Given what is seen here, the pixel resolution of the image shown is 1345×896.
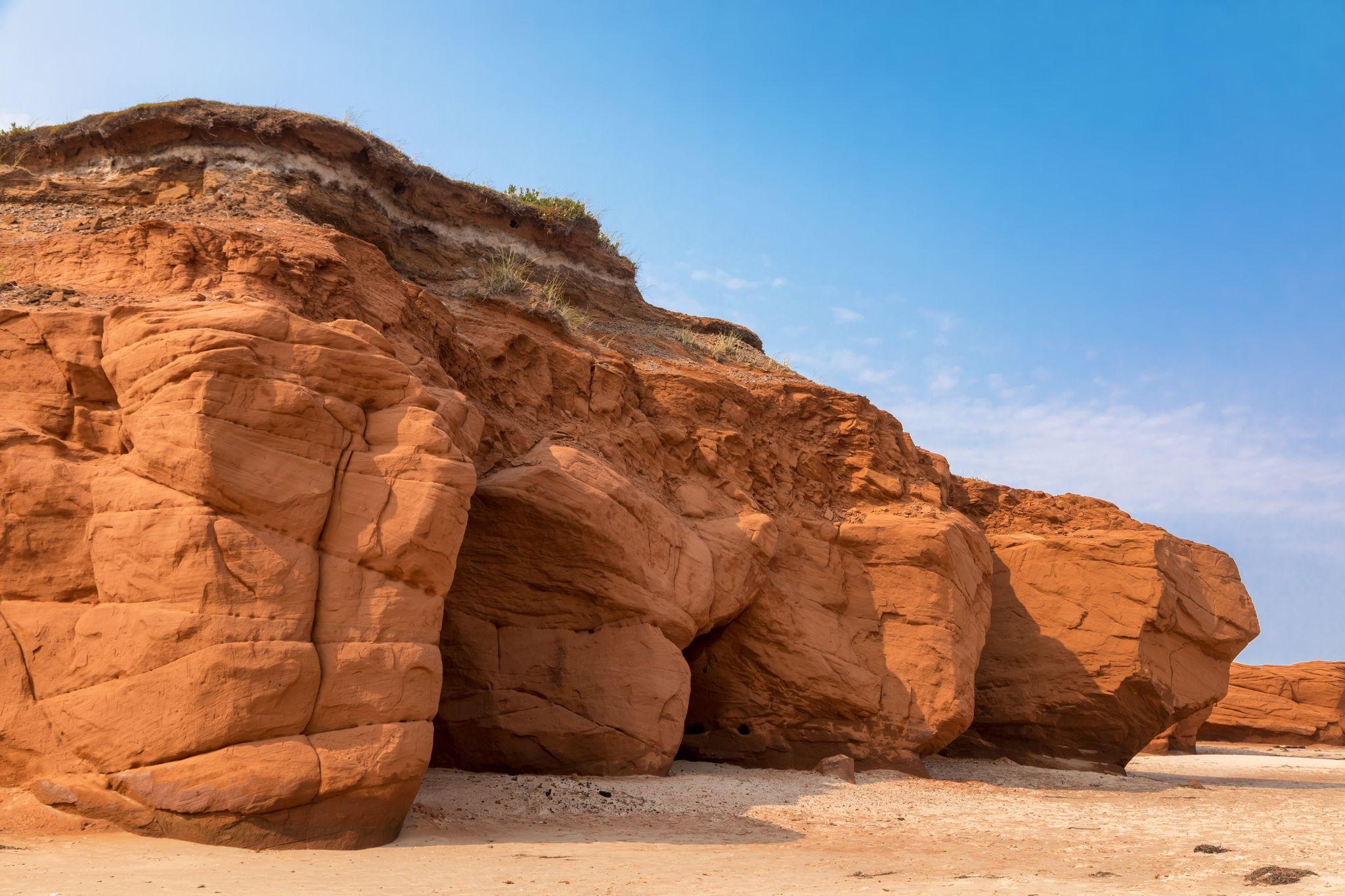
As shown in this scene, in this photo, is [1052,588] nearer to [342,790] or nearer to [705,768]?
[705,768]

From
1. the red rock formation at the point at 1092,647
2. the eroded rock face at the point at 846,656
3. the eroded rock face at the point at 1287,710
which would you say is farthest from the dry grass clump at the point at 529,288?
the eroded rock face at the point at 1287,710

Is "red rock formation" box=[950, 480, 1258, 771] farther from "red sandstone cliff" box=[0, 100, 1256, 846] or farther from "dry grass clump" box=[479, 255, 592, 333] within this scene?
"dry grass clump" box=[479, 255, 592, 333]

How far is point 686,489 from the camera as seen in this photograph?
535 inches

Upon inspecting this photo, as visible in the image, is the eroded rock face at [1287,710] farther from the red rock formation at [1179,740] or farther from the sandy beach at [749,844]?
the sandy beach at [749,844]

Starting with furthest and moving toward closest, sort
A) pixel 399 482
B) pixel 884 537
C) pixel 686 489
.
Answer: pixel 884 537, pixel 686 489, pixel 399 482

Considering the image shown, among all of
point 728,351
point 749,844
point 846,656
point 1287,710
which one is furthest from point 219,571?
point 1287,710

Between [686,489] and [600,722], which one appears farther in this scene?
[686,489]

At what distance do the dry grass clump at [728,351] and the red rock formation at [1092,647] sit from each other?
185 inches

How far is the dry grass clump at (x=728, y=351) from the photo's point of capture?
17.5 metres

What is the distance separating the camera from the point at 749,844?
855cm

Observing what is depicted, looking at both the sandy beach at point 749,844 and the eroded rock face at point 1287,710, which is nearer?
the sandy beach at point 749,844

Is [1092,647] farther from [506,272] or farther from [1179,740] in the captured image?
[1179,740]

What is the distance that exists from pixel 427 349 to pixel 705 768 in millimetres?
5891

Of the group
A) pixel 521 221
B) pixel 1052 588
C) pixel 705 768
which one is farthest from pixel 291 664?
pixel 1052 588
